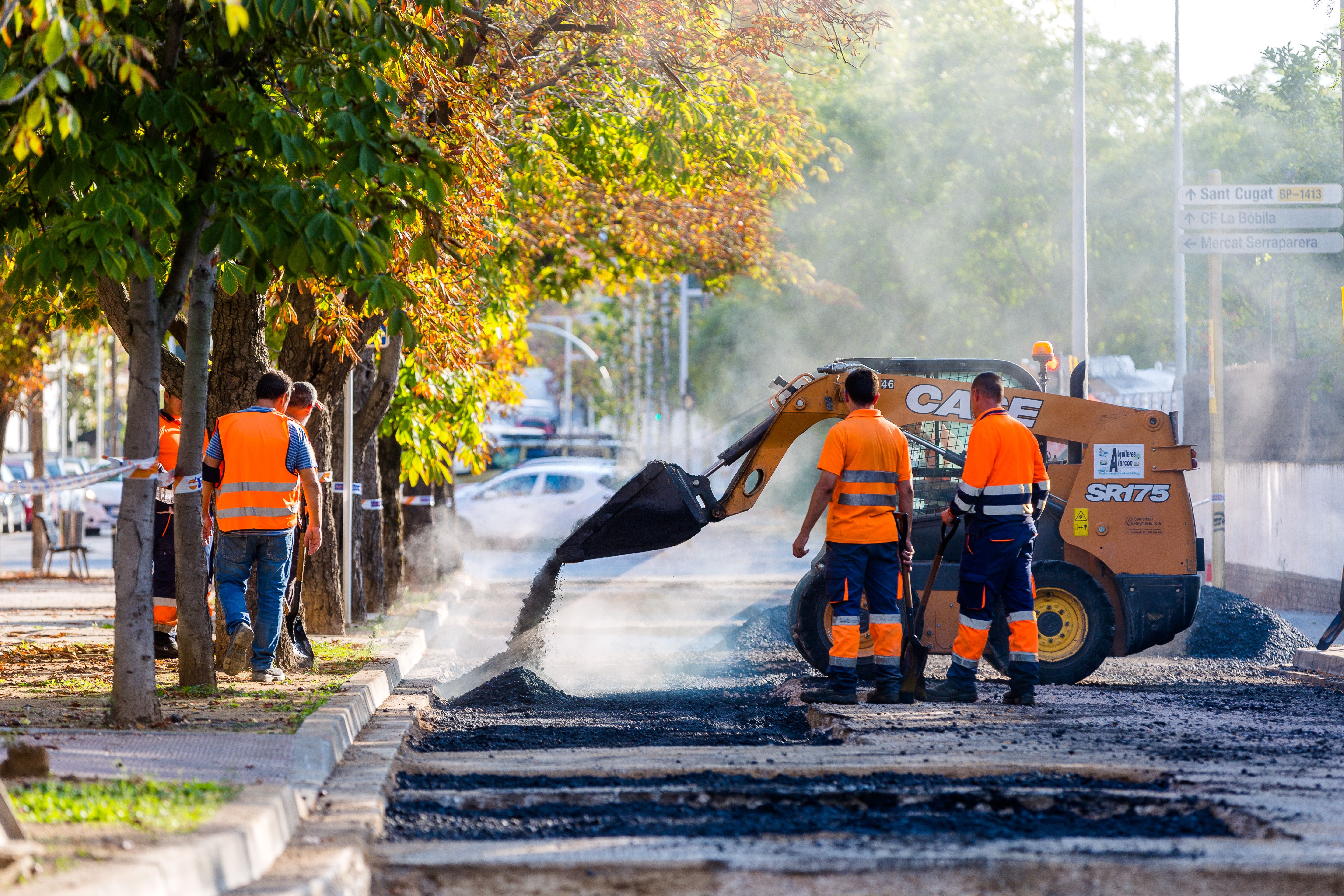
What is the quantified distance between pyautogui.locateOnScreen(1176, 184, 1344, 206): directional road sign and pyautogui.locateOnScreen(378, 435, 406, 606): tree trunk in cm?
827

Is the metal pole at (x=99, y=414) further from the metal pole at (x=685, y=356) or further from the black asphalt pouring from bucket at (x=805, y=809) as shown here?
the black asphalt pouring from bucket at (x=805, y=809)

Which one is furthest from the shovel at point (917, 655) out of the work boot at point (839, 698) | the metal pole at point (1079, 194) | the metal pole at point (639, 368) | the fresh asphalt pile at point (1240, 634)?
the metal pole at point (639, 368)

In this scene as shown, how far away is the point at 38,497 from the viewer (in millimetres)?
22516

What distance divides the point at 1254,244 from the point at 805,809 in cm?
995

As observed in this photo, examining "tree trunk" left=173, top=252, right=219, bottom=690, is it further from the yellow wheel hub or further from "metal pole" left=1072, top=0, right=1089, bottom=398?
"metal pole" left=1072, top=0, right=1089, bottom=398

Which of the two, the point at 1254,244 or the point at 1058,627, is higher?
the point at 1254,244

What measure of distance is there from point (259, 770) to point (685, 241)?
13.6 m

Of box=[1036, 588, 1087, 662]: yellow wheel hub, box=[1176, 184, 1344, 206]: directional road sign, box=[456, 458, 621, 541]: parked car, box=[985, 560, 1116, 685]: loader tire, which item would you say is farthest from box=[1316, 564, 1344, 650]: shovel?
box=[456, 458, 621, 541]: parked car

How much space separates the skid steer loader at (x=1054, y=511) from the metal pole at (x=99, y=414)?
28.5 m

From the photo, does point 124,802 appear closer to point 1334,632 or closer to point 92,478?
point 92,478

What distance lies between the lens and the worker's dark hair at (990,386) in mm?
8883

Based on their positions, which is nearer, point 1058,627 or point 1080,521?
point 1058,627

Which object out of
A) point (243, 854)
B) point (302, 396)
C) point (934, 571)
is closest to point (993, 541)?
point (934, 571)

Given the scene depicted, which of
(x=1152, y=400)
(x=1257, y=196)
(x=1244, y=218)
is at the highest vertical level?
(x=1257, y=196)
